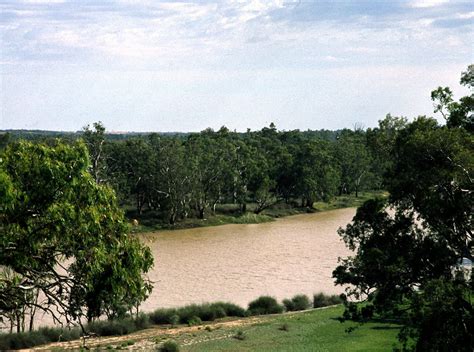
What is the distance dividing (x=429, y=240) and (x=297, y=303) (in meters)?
15.8

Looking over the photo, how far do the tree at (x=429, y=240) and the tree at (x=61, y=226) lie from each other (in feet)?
17.2

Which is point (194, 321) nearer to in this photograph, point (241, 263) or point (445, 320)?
point (241, 263)

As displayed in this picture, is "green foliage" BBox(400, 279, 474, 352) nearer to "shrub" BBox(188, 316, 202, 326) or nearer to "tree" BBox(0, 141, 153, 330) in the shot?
"tree" BBox(0, 141, 153, 330)

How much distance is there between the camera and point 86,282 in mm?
8961

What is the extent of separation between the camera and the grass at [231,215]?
54.1m

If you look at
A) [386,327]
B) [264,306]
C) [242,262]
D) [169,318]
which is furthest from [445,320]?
[242,262]

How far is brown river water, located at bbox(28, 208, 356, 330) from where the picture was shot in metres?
30.4

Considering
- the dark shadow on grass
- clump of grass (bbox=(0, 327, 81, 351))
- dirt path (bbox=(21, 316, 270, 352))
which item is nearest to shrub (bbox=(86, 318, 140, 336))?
dirt path (bbox=(21, 316, 270, 352))

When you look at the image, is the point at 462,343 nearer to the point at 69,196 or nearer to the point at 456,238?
the point at 456,238

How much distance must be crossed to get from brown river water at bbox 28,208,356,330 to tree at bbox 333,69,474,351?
11873 mm

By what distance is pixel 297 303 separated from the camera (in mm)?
27516

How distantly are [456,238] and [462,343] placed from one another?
2149 millimetres

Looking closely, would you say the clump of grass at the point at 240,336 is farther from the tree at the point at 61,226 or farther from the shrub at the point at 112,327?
the tree at the point at 61,226

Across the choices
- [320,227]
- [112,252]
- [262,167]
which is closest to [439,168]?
[112,252]
